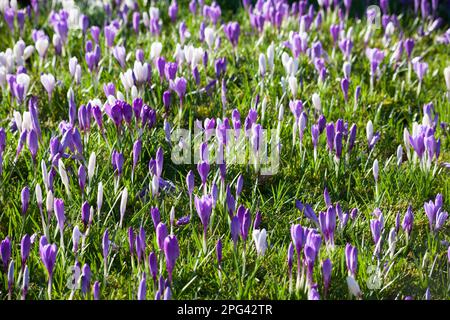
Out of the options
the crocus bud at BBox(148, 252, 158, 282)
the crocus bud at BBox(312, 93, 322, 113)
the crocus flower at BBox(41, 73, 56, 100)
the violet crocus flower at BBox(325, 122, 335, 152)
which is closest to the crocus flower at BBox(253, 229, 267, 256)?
the crocus bud at BBox(148, 252, 158, 282)

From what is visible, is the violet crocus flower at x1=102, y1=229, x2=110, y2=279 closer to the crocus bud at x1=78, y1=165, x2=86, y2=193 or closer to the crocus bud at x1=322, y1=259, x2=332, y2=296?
the crocus bud at x1=78, y1=165, x2=86, y2=193

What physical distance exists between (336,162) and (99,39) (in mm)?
2643

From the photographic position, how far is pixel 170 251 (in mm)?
3133

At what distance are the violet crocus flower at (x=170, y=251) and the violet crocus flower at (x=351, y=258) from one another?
0.73 meters

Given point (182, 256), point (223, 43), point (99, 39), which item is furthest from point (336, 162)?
point (99, 39)

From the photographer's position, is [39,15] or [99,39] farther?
[39,15]

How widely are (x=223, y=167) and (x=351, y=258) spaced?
94 centimetres

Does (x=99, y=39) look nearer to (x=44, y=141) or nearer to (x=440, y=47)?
(x=44, y=141)

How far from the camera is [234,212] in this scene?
11.8ft

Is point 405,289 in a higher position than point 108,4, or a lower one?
lower

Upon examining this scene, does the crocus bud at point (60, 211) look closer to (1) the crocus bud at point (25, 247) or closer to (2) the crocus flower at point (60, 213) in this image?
(2) the crocus flower at point (60, 213)

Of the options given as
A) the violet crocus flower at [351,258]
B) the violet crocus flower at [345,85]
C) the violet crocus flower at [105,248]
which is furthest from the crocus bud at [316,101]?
the violet crocus flower at [105,248]

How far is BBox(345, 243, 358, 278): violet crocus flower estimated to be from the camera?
3.17 m
